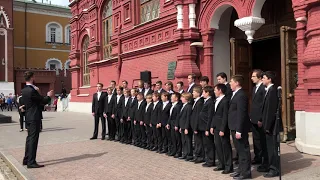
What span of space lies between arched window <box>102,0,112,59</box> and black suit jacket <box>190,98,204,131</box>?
39.8 ft

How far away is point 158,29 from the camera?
13734 millimetres

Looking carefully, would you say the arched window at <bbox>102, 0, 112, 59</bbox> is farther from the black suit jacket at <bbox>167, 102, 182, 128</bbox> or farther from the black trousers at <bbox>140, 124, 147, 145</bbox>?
the black suit jacket at <bbox>167, 102, 182, 128</bbox>

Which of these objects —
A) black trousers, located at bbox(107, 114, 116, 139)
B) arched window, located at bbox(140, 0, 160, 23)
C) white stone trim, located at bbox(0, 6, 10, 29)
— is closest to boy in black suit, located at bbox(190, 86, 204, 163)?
black trousers, located at bbox(107, 114, 116, 139)

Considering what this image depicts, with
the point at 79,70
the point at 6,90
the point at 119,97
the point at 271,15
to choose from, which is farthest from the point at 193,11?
the point at 6,90

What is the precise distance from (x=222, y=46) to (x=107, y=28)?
9.06m

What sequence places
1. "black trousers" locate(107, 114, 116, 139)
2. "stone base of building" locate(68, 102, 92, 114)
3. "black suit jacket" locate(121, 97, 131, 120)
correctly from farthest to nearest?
"stone base of building" locate(68, 102, 92, 114) → "black trousers" locate(107, 114, 116, 139) → "black suit jacket" locate(121, 97, 131, 120)

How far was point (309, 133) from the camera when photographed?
7.45 metres

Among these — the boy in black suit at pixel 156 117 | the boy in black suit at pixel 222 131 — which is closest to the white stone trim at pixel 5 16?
the boy in black suit at pixel 156 117

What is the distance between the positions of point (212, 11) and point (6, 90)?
3146cm

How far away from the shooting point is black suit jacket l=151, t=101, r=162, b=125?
8.41 meters

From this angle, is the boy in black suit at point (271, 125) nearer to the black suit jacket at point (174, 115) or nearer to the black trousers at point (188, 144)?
the black trousers at point (188, 144)

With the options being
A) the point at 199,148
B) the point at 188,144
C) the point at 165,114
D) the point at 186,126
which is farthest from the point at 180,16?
the point at 199,148

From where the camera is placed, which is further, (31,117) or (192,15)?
(192,15)

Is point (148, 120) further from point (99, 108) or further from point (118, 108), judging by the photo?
point (99, 108)
